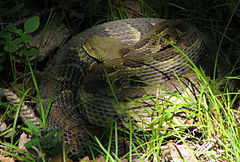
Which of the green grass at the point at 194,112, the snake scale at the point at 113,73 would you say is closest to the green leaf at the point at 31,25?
the green grass at the point at 194,112

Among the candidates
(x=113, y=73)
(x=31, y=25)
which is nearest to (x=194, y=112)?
(x=113, y=73)

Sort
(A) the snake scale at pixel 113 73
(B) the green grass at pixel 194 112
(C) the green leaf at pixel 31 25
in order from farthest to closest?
(C) the green leaf at pixel 31 25
(A) the snake scale at pixel 113 73
(B) the green grass at pixel 194 112

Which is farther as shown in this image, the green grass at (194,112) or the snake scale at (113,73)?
the snake scale at (113,73)

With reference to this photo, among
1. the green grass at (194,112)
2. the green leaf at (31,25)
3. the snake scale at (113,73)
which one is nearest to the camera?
the green grass at (194,112)

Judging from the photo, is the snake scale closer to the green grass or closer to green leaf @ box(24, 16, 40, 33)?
the green grass

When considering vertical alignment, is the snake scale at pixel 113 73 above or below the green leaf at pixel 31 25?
below

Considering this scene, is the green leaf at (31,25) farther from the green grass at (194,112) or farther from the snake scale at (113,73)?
the snake scale at (113,73)

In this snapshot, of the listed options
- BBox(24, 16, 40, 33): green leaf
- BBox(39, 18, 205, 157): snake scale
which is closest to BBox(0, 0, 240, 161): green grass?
BBox(39, 18, 205, 157): snake scale
